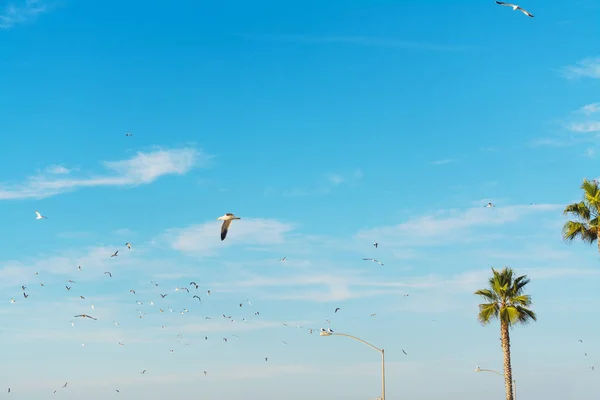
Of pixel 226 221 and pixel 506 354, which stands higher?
pixel 226 221

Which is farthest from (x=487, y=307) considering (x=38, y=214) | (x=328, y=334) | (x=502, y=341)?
(x=38, y=214)

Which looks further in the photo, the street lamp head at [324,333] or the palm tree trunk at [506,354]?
the palm tree trunk at [506,354]

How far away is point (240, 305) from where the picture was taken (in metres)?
86.5

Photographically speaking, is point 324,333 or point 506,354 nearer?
point 324,333

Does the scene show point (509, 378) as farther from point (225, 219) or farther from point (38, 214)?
point (38, 214)

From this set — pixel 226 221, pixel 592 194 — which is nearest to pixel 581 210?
pixel 592 194

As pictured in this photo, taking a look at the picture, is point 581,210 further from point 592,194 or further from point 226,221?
point 226,221

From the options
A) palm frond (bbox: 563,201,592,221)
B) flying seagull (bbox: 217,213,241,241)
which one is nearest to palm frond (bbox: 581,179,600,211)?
palm frond (bbox: 563,201,592,221)

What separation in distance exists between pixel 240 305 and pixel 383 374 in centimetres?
3403

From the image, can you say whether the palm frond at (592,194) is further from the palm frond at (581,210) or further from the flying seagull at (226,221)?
the flying seagull at (226,221)

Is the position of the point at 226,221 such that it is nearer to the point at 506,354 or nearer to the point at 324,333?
the point at 324,333

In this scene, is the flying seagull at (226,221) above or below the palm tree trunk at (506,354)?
above

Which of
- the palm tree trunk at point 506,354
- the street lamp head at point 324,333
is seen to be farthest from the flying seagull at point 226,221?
the palm tree trunk at point 506,354

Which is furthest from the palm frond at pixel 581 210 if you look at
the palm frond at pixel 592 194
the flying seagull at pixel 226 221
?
the flying seagull at pixel 226 221
